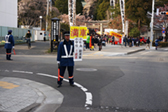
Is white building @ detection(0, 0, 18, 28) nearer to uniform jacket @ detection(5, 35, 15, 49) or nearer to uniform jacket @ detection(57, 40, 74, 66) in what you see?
uniform jacket @ detection(5, 35, 15, 49)

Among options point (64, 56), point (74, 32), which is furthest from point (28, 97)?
point (74, 32)

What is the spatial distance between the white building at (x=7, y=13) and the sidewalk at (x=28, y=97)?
29.7 metres

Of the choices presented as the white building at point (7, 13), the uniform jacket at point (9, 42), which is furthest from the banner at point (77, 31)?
the white building at point (7, 13)

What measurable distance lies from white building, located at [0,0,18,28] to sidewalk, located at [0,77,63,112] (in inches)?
1168

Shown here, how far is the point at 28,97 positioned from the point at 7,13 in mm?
33917

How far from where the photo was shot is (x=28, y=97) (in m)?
7.19

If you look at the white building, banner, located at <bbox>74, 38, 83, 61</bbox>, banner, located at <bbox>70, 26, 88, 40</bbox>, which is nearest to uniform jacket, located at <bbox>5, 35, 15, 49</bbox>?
banner, located at <bbox>74, 38, 83, 61</bbox>

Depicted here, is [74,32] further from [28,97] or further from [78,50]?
[28,97]

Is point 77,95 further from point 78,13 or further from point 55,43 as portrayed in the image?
point 78,13

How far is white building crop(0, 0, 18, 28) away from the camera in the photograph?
3709 centimetres

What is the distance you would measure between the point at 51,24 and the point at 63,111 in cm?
1809

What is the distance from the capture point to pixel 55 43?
24266 millimetres

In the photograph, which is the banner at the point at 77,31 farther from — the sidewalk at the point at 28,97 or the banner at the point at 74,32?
the sidewalk at the point at 28,97

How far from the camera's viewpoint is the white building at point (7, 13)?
3709 cm
